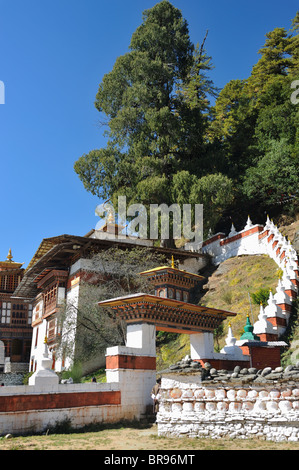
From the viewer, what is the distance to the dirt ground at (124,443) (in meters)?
9.16

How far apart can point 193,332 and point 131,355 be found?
138 inches

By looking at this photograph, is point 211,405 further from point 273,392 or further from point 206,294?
point 206,294

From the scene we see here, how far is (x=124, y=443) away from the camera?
9984mm

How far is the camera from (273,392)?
9.78 metres

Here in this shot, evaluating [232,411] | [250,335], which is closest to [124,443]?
[232,411]

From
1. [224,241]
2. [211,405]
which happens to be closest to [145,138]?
[224,241]

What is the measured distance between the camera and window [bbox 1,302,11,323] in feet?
141

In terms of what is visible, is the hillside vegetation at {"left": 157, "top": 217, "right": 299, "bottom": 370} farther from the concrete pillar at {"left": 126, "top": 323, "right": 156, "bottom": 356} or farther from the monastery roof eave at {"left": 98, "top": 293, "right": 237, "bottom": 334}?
the concrete pillar at {"left": 126, "top": 323, "right": 156, "bottom": 356}

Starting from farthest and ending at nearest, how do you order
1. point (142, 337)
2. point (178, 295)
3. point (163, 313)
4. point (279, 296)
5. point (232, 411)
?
point (178, 295) < point (279, 296) < point (163, 313) < point (142, 337) < point (232, 411)

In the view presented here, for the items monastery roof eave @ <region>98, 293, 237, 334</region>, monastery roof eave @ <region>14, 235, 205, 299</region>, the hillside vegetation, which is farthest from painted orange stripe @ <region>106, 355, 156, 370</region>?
monastery roof eave @ <region>14, 235, 205, 299</region>

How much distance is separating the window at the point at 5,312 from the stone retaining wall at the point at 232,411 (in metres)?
35.0

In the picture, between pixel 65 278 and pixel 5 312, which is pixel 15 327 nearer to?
pixel 5 312

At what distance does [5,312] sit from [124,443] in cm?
3617

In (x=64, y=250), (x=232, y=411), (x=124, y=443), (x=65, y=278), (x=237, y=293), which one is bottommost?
(x=124, y=443)
